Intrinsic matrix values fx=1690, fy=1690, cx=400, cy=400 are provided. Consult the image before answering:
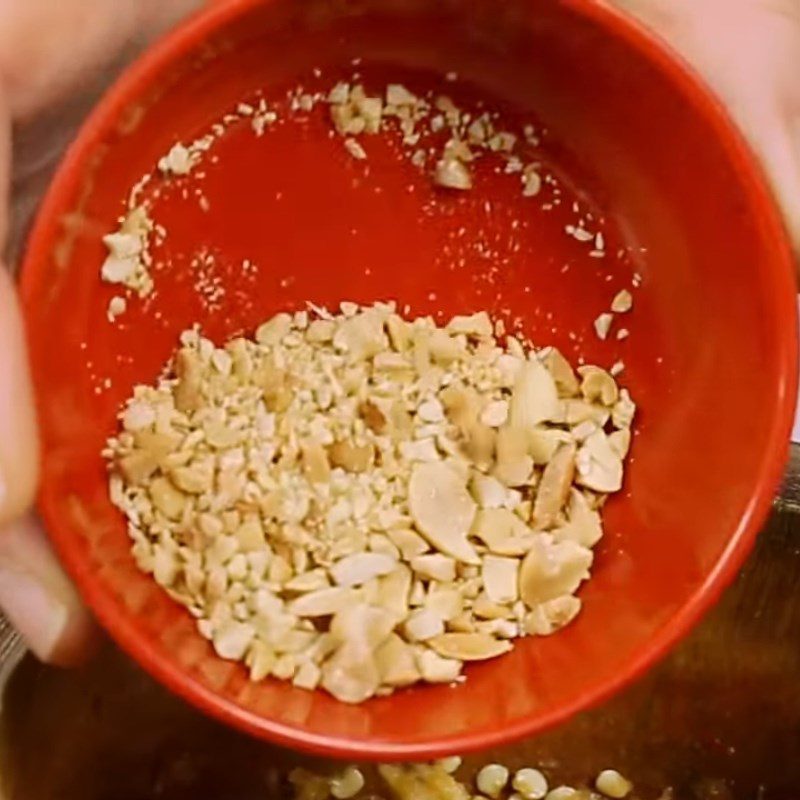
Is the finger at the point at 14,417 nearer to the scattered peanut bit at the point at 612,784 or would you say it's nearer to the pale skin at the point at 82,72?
the pale skin at the point at 82,72

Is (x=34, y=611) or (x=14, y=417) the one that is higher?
(x=14, y=417)

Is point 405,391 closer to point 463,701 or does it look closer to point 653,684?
point 463,701

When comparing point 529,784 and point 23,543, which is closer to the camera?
point 23,543

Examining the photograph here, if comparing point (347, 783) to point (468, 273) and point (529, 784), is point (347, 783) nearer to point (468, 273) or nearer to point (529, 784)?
point (529, 784)

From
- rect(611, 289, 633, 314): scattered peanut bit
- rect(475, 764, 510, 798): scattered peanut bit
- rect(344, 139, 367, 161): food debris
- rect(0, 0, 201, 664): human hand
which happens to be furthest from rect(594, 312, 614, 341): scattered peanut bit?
rect(475, 764, 510, 798): scattered peanut bit

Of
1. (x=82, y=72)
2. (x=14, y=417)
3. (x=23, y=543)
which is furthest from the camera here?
(x=82, y=72)

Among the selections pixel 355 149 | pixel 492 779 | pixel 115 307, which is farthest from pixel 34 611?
pixel 492 779
